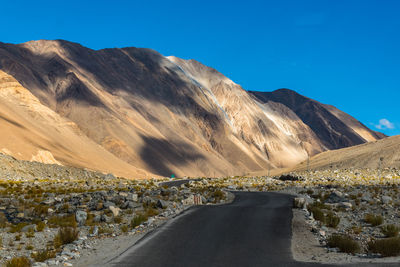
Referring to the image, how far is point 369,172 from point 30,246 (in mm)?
53491

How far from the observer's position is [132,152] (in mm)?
111250

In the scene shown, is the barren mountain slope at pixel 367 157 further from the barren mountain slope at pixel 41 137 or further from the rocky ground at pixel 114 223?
the barren mountain slope at pixel 41 137

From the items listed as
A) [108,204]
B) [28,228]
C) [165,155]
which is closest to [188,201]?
[108,204]

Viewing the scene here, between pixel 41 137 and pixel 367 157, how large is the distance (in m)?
64.8

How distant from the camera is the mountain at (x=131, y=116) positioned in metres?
88.6

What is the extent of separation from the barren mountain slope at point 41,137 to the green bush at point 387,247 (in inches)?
2565

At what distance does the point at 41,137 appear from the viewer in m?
80.2

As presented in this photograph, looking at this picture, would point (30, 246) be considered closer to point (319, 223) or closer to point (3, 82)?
point (319, 223)

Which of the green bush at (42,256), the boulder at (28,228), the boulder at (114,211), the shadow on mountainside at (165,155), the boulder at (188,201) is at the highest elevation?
the shadow on mountainside at (165,155)

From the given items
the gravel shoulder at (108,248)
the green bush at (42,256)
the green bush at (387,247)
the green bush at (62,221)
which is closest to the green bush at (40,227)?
the green bush at (62,221)

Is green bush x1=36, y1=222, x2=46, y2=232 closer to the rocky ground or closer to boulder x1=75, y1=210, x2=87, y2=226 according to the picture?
the rocky ground

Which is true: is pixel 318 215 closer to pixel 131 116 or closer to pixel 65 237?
pixel 65 237

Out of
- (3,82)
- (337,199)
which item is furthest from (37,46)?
(337,199)

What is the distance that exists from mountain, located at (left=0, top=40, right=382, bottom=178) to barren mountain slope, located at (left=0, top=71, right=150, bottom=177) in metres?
0.25
